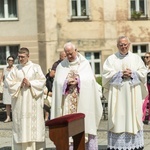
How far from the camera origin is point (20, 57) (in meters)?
11.5

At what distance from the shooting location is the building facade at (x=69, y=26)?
30734 mm

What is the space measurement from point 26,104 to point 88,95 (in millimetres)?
1422

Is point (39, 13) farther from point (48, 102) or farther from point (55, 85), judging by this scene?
point (55, 85)

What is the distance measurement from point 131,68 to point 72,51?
1.16 m

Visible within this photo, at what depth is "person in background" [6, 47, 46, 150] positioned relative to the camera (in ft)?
38.1

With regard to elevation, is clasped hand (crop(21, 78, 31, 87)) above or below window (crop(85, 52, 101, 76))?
above

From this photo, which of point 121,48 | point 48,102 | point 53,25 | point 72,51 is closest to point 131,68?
point 121,48

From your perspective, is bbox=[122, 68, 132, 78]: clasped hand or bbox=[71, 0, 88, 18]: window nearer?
bbox=[122, 68, 132, 78]: clasped hand

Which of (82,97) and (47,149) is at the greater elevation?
(82,97)

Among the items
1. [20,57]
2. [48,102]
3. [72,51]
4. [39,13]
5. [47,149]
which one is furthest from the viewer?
[39,13]

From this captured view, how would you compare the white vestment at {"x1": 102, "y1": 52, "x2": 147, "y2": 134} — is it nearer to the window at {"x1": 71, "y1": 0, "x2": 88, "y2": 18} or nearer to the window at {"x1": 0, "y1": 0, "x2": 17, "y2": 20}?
the window at {"x1": 71, "y1": 0, "x2": 88, "y2": 18}

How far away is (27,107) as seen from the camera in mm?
11711

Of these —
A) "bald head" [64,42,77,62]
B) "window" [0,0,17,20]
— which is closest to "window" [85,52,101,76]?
"window" [0,0,17,20]

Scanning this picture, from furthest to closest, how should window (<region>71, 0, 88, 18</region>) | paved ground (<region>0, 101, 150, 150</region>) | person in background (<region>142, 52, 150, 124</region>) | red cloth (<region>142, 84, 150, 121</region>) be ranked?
window (<region>71, 0, 88, 18</region>)
red cloth (<region>142, 84, 150, 121</region>)
person in background (<region>142, 52, 150, 124</region>)
paved ground (<region>0, 101, 150, 150</region>)
